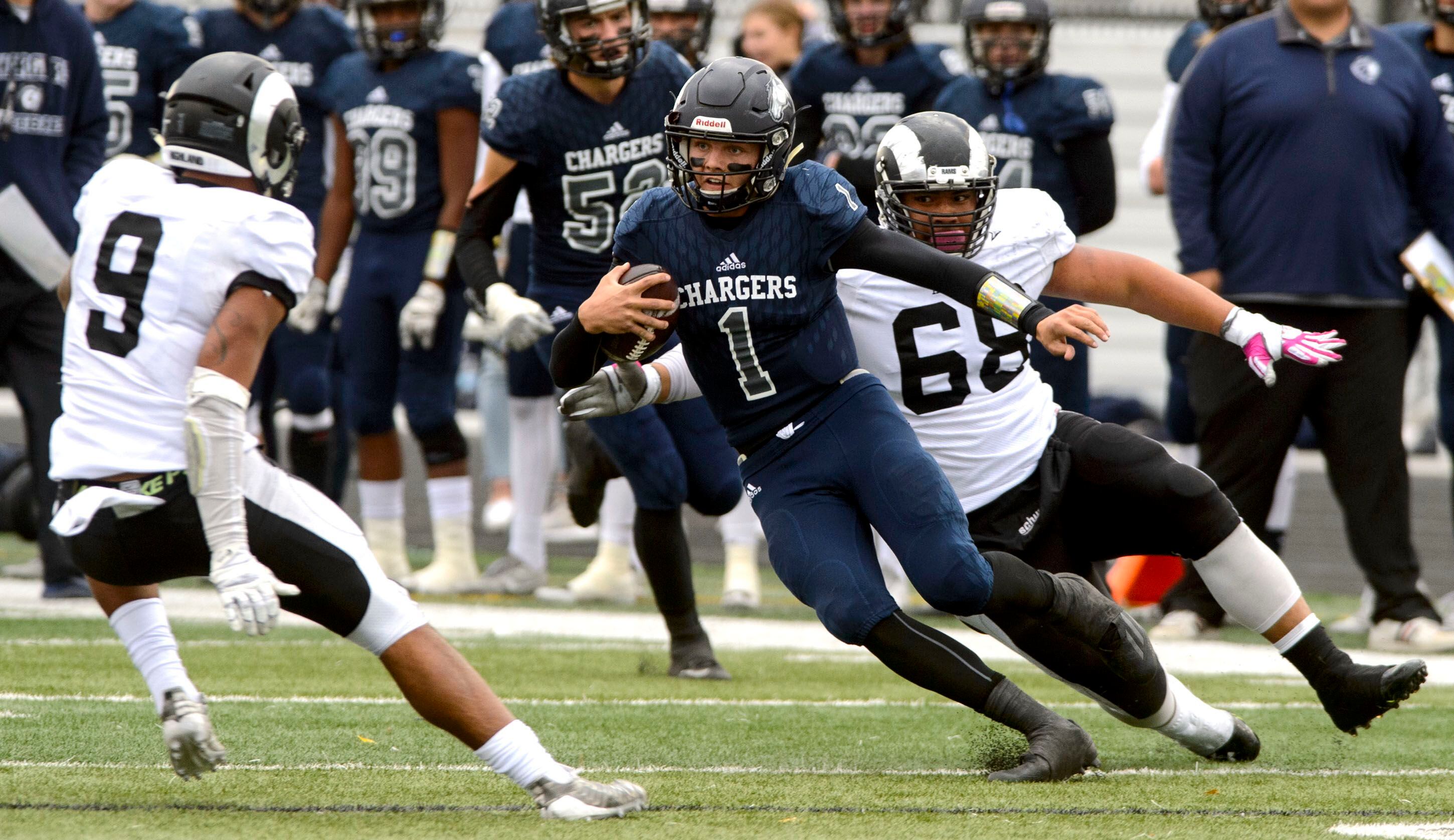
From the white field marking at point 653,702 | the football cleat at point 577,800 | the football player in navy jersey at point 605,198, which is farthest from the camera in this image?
the football player in navy jersey at point 605,198

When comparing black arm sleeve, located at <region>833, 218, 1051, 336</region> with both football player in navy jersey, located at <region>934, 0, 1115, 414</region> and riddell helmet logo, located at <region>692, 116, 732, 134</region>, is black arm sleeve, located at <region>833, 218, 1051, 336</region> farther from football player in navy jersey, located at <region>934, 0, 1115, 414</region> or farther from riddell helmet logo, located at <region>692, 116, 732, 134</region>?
football player in navy jersey, located at <region>934, 0, 1115, 414</region>

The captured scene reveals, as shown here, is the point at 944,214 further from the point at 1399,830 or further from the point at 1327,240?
the point at 1327,240

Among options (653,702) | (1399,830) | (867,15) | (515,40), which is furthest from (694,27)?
(1399,830)

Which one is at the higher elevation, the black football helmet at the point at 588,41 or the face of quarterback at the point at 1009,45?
the black football helmet at the point at 588,41

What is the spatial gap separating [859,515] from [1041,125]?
281cm

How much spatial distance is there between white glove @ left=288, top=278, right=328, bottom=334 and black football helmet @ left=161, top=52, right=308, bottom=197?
3.53 metres

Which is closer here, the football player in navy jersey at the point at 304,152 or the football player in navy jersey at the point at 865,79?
the football player in navy jersey at the point at 865,79

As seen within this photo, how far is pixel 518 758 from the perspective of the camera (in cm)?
Answer: 307

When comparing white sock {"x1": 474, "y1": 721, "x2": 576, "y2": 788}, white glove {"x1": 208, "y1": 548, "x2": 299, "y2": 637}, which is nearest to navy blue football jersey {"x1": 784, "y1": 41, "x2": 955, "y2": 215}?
white sock {"x1": 474, "y1": 721, "x2": 576, "y2": 788}

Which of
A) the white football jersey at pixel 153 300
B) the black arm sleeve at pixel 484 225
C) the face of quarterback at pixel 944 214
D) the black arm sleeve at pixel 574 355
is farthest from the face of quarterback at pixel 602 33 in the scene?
the white football jersey at pixel 153 300

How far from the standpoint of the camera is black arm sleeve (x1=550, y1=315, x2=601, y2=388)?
3570 mm

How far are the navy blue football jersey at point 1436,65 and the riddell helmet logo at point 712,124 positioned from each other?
338cm

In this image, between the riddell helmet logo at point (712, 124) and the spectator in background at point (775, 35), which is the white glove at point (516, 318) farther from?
the spectator in background at point (775, 35)

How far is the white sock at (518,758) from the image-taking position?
3.07 m
